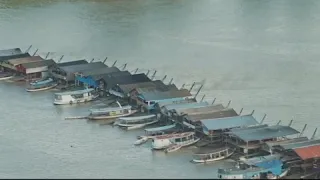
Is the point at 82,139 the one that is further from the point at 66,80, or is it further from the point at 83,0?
the point at 83,0

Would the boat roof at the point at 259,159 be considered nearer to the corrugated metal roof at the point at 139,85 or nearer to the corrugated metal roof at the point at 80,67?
the corrugated metal roof at the point at 139,85

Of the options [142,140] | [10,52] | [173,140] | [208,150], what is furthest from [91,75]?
[208,150]

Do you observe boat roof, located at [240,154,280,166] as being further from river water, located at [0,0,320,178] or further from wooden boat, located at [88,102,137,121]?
wooden boat, located at [88,102,137,121]

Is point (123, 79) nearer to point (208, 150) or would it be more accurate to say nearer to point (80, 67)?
point (80, 67)

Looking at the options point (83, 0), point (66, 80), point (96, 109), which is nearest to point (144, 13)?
point (83, 0)

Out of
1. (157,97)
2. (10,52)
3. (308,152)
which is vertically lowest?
(308,152)
